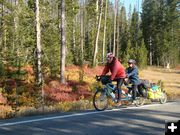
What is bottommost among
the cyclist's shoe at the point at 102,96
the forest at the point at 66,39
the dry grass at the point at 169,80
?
the dry grass at the point at 169,80

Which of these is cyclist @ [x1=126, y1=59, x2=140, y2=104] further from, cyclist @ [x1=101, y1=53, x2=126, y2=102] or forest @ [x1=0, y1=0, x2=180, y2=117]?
forest @ [x1=0, y1=0, x2=180, y2=117]

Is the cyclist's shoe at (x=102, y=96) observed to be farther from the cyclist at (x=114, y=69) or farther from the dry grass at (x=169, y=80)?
the dry grass at (x=169, y=80)

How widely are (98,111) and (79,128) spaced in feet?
10.4

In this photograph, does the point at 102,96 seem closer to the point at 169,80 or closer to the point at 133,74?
the point at 133,74

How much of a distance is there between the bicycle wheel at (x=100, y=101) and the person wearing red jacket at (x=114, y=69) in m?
0.58

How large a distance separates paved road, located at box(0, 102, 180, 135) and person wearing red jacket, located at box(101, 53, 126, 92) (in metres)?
1.29

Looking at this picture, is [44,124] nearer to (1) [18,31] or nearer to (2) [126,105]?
(2) [126,105]

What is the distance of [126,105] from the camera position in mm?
14438

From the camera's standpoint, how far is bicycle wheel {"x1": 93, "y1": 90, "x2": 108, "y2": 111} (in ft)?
42.1

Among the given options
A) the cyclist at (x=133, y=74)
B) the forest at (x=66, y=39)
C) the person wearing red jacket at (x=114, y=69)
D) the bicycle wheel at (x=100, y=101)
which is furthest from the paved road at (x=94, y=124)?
the forest at (x=66, y=39)

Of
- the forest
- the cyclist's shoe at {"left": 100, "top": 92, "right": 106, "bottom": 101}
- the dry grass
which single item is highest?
the forest

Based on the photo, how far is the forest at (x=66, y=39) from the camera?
25906 millimetres

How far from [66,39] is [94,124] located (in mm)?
37640

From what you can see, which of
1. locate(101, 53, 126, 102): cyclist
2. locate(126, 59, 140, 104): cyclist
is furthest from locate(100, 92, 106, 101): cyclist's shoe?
locate(126, 59, 140, 104): cyclist
